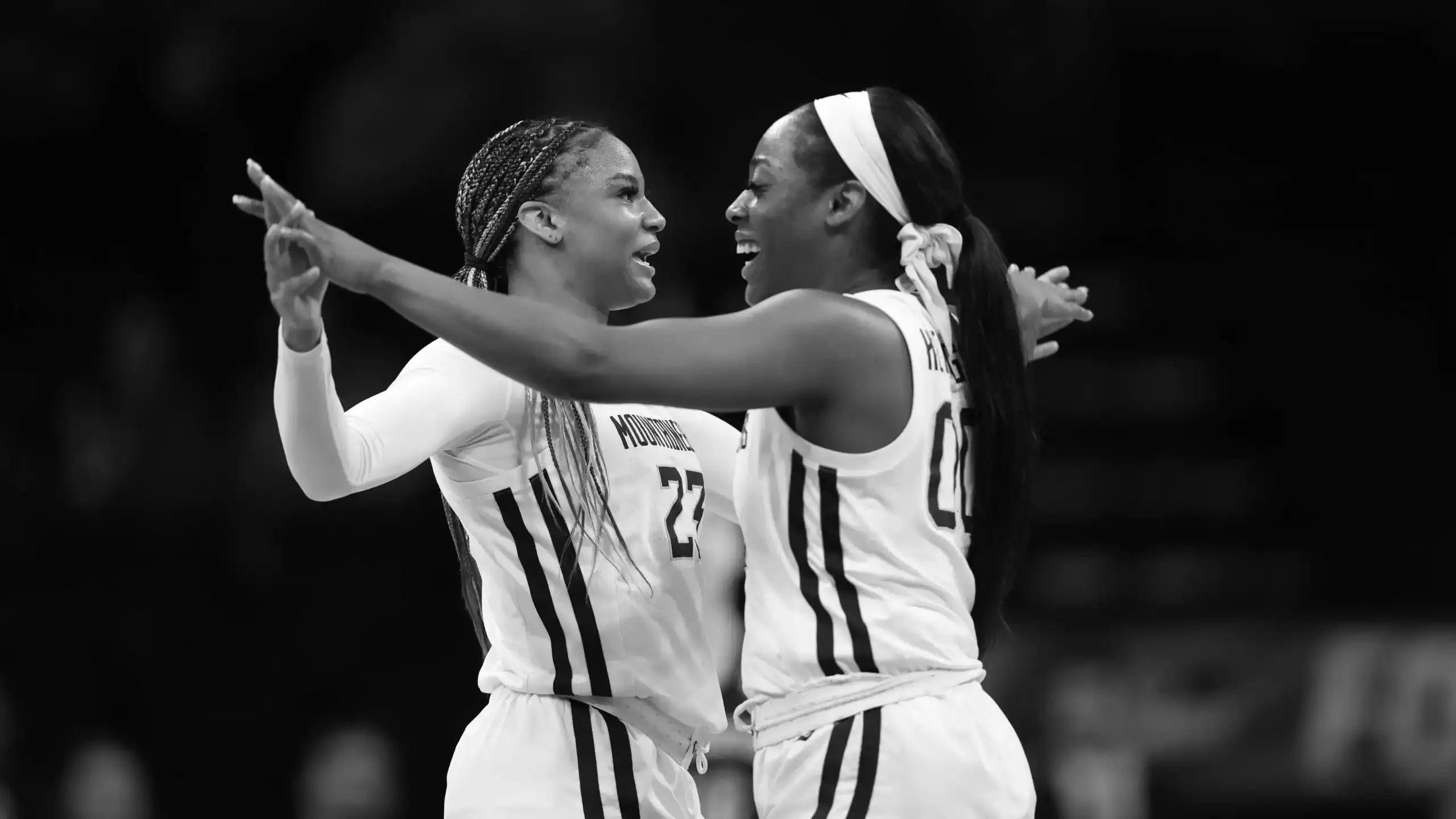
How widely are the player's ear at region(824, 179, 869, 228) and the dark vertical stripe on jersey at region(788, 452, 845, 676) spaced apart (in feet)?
1.46

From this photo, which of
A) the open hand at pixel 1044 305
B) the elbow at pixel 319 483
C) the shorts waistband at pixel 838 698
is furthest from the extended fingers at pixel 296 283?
the open hand at pixel 1044 305

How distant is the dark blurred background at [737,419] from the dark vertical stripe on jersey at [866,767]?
3598mm

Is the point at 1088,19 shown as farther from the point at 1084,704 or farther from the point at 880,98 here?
the point at 880,98

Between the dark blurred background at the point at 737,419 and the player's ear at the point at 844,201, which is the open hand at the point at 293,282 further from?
the dark blurred background at the point at 737,419

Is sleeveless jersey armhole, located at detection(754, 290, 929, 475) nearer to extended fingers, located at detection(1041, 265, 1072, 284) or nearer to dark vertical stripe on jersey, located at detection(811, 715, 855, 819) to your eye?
dark vertical stripe on jersey, located at detection(811, 715, 855, 819)

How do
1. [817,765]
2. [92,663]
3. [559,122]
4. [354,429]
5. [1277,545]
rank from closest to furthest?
[817,765], [354,429], [559,122], [92,663], [1277,545]

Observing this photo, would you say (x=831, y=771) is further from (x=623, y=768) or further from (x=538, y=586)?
(x=538, y=586)

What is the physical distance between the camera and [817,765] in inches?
105

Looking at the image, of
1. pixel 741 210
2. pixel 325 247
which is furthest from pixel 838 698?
pixel 325 247

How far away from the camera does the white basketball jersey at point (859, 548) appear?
2693 mm

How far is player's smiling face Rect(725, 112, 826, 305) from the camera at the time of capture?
9.46 ft

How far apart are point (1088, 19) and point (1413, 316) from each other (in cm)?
231

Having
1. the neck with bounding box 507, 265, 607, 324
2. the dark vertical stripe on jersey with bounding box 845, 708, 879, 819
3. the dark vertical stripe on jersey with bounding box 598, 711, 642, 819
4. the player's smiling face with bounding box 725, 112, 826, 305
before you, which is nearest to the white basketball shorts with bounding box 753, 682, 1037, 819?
the dark vertical stripe on jersey with bounding box 845, 708, 879, 819

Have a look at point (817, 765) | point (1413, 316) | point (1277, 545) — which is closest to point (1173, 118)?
point (1413, 316)
